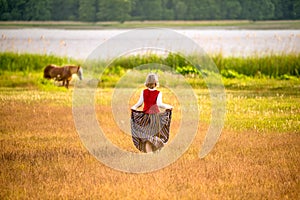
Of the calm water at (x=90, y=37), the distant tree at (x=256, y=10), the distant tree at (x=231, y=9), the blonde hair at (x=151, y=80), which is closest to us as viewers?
the blonde hair at (x=151, y=80)

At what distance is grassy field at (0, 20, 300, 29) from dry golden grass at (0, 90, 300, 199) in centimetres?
2897

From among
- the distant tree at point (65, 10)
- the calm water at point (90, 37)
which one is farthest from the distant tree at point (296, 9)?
the distant tree at point (65, 10)

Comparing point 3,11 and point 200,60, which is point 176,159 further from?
point 3,11

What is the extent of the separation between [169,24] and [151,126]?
107 feet

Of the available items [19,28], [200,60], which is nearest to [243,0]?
[19,28]

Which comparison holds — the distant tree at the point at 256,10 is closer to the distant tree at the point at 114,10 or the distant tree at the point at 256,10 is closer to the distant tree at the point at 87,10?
the distant tree at the point at 114,10

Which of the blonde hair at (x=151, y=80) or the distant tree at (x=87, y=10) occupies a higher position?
the blonde hair at (x=151, y=80)

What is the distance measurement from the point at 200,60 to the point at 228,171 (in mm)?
12316

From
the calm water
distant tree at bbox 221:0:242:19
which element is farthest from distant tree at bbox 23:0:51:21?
distant tree at bbox 221:0:242:19

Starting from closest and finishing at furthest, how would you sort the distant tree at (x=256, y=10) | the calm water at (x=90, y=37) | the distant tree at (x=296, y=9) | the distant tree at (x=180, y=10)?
1. the calm water at (x=90, y=37)
2. the distant tree at (x=296, y=9)
3. the distant tree at (x=256, y=10)
4. the distant tree at (x=180, y=10)

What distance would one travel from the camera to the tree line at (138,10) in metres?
37.0

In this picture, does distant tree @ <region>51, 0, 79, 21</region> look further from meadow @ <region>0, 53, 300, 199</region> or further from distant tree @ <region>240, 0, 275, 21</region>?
meadow @ <region>0, 53, 300, 199</region>

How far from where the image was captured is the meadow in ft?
22.7

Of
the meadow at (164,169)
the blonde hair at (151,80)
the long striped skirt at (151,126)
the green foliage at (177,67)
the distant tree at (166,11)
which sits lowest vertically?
the distant tree at (166,11)
